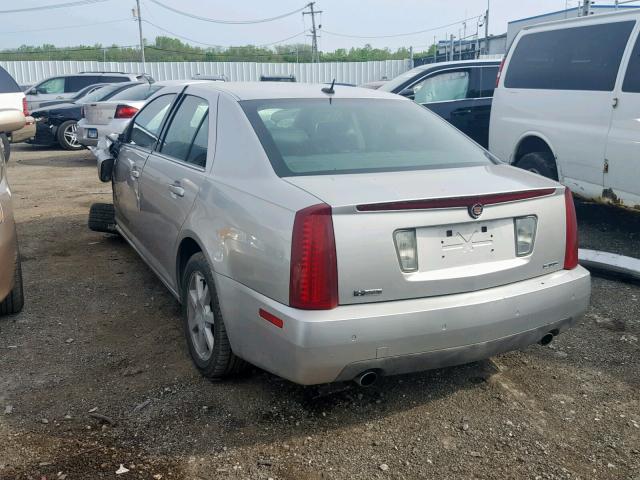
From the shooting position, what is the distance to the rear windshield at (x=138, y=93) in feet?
40.2

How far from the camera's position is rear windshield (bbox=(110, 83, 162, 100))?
12.2 m

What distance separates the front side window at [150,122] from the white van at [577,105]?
3837 millimetres

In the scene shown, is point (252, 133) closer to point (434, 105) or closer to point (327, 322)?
point (327, 322)

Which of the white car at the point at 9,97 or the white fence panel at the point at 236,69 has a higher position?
the white fence panel at the point at 236,69

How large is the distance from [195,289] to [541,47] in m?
5.04

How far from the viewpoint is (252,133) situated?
3.34 meters

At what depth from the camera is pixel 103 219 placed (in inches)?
242

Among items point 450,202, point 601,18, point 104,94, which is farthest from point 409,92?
point 104,94

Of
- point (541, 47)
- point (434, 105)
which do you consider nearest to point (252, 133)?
point (541, 47)

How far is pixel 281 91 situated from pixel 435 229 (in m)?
1.60

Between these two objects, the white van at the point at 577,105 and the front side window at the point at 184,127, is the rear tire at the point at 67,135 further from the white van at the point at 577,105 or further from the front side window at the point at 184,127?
the front side window at the point at 184,127

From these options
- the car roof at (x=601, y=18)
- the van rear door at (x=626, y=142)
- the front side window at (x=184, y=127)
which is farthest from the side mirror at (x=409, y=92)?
the front side window at (x=184, y=127)

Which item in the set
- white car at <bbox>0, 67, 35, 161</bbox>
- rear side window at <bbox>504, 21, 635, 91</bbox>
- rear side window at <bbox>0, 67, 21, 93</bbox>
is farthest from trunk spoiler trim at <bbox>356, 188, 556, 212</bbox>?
rear side window at <bbox>0, 67, 21, 93</bbox>

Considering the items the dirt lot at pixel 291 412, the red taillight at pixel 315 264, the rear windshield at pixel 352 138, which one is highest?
the rear windshield at pixel 352 138
